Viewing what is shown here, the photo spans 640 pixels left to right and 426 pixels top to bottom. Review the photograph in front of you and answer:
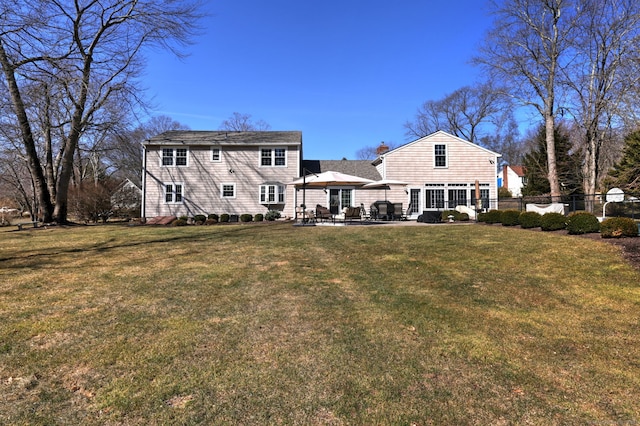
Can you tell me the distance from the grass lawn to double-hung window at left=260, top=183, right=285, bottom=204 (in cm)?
1517

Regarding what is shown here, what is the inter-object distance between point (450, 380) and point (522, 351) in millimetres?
1093

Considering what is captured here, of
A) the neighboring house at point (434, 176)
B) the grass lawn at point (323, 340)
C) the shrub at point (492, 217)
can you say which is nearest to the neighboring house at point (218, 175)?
the neighboring house at point (434, 176)

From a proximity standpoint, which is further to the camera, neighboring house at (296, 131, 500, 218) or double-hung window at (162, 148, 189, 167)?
double-hung window at (162, 148, 189, 167)

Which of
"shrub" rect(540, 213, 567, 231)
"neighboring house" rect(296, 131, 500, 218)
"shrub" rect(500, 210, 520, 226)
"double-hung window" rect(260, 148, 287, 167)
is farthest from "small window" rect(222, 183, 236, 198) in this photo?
"shrub" rect(540, 213, 567, 231)

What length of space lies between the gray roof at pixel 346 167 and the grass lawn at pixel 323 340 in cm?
1697

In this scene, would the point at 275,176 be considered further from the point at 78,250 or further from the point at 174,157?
the point at 78,250

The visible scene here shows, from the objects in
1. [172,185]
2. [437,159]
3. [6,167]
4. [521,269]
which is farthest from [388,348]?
[6,167]

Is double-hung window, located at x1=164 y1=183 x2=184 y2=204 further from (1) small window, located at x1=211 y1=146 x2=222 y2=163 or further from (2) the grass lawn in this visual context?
(2) the grass lawn

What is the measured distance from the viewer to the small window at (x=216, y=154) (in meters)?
22.5

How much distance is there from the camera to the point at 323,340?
142 inches

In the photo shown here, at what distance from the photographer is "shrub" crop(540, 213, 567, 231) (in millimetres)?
9703

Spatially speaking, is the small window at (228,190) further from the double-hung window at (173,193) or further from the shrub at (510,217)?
the shrub at (510,217)

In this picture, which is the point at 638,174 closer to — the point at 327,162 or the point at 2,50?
the point at 327,162

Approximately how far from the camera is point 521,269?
251 inches
